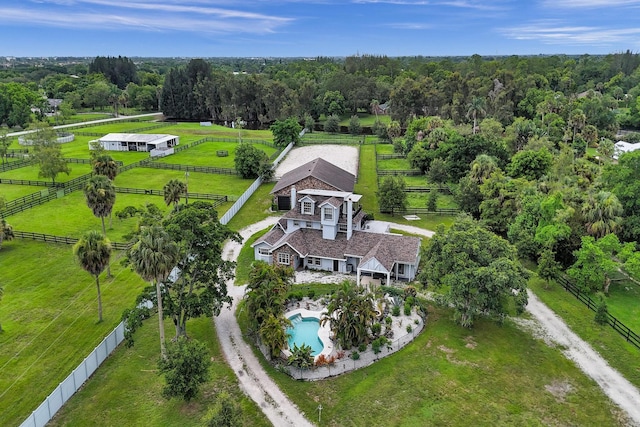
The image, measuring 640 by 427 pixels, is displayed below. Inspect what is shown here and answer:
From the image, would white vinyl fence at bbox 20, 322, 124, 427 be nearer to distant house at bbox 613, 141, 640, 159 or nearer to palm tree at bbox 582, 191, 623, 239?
palm tree at bbox 582, 191, 623, 239

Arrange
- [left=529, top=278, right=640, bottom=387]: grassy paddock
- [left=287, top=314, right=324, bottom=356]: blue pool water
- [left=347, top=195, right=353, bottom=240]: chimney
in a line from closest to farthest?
[left=529, top=278, right=640, bottom=387]: grassy paddock, [left=287, top=314, right=324, bottom=356]: blue pool water, [left=347, top=195, right=353, bottom=240]: chimney

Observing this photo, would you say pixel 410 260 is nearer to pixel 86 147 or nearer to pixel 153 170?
pixel 153 170

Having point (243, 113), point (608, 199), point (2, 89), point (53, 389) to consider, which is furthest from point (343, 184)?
point (2, 89)

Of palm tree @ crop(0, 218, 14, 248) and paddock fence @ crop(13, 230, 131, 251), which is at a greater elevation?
palm tree @ crop(0, 218, 14, 248)

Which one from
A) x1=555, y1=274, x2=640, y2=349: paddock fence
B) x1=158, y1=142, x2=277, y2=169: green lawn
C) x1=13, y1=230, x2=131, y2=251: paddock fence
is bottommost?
x1=555, y1=274, x2=640, y2=349: paddock fence

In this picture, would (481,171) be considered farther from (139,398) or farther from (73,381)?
(73,381)

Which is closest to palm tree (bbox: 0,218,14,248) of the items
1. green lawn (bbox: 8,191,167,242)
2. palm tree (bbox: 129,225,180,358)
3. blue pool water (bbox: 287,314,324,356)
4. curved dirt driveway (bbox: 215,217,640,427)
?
green lawn (bbox: 8,191,167,242)

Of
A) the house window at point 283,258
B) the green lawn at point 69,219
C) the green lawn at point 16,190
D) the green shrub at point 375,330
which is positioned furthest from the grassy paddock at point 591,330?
the green lawn at point 16,190

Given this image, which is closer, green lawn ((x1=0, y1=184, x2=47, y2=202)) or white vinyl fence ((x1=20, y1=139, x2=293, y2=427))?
white vinyl fence ((x1=20, y1=139, x2=293, y2=427))
